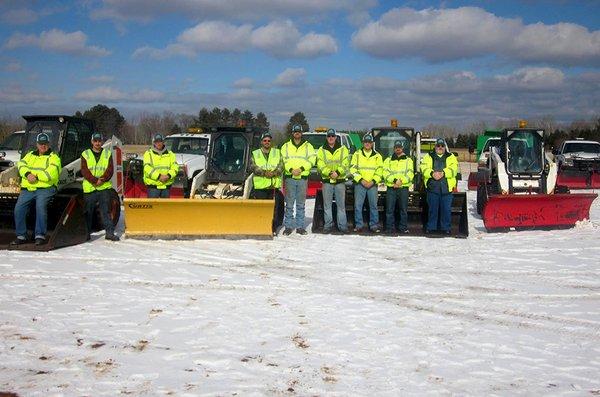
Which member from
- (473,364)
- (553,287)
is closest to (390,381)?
(473,364)

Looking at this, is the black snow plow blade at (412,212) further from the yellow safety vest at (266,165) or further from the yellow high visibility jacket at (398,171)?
the yellow safety vest at (266,165)

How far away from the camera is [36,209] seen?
9.98 m

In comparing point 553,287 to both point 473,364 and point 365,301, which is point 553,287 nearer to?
point 365,301

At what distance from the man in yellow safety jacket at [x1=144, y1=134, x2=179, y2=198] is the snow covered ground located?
4.66 ft

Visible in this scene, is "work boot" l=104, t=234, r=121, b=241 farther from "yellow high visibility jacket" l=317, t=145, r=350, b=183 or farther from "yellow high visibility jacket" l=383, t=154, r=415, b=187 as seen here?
"yellow high visibility jacket" l=383, t=154, r=415, b=187

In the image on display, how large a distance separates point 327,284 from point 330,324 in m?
1.71

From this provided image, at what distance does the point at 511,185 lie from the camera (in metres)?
13.4

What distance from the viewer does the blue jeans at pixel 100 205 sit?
10.7 meters

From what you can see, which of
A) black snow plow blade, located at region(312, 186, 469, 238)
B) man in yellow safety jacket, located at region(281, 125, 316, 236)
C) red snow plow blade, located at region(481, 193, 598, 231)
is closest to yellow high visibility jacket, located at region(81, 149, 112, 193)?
man in yellow safety jacket, located at region(281, 125, 316, 236)

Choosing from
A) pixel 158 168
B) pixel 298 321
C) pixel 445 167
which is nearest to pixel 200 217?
pixel 158 168

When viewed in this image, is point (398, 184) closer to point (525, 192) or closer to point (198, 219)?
point (525, 192)

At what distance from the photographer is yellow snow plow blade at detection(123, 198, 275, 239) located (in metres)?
10.8

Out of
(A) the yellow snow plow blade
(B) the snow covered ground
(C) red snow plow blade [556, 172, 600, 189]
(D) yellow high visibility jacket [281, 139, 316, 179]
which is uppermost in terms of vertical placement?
(D) yellow high visibility jacket [281, 139, 316, 179]

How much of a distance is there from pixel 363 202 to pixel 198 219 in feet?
10.4
